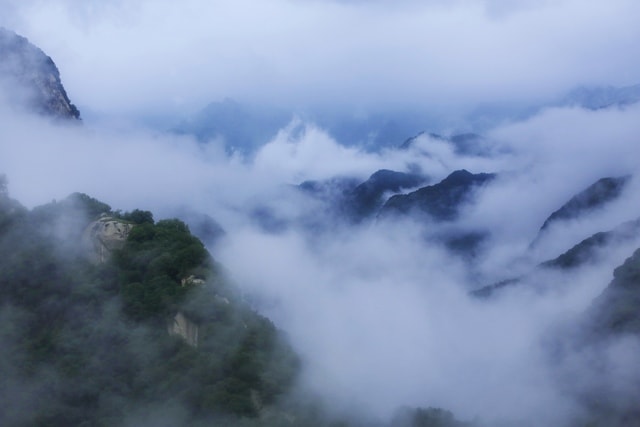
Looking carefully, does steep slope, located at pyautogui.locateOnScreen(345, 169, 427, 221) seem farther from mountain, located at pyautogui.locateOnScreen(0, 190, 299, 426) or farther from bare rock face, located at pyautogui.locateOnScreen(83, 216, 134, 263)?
mountain, located at pyautogui.locateOnScreen(0, 190, 299, 426)

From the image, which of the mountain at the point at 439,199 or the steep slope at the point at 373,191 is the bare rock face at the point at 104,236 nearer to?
the mountain at the point at 439,199

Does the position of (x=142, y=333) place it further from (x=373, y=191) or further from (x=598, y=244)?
(x=373, y=191)

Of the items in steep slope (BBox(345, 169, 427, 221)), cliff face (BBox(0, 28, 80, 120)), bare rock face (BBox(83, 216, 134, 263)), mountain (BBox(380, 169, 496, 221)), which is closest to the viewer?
bare rock face (BBox(83, 216, 134, 263))

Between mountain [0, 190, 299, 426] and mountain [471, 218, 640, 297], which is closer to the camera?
mountain [0, 190, 299, 426]

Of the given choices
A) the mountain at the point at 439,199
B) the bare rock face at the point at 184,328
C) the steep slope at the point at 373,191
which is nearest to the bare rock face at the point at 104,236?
the bare rock face at the point at 184,328

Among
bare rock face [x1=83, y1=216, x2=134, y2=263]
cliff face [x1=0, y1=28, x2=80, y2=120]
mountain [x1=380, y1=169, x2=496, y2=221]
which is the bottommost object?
bare rock face [x1=83, y1=216, x2=134, y2=263]

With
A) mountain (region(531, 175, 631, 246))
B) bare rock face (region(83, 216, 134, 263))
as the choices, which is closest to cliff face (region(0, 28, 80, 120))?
bare rock face (region(83, 216, 134, 263))

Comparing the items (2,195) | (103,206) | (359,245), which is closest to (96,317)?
(103,206)
